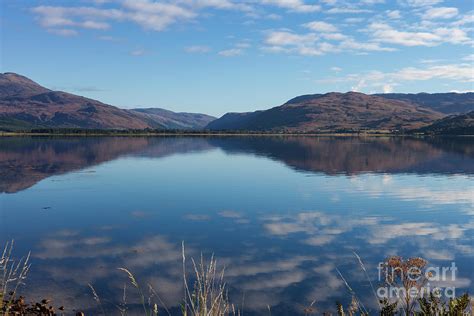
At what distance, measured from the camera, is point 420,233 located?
25500 millimetres

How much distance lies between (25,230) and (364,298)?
20.5m

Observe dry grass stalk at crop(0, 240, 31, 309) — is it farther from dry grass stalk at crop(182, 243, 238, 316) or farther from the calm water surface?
dry grass stalk at crop(182, 243, 238, 316)

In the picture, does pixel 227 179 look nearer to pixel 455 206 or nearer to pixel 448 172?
pixel 455 206

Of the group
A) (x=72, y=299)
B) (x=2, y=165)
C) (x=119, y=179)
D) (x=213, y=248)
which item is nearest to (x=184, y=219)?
(x=213, y=248)

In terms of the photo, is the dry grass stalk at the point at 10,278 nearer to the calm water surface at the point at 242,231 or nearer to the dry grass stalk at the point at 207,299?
the calm water surface at the point at 242,231

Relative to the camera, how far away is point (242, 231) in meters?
26.3

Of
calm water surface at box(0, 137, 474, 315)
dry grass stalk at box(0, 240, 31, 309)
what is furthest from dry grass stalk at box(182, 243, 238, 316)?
dry grass stalk at box(0, 240, 31, 309)

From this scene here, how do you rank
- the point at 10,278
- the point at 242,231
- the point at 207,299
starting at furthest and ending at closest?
the point at 242,231 → the point at 10,278 → the point at 207,299

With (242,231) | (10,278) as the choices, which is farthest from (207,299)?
(242,231)

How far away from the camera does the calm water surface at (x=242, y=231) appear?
57.3 ft

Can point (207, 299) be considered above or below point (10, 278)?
above

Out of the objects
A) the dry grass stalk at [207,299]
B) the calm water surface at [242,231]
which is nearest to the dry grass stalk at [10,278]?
the calm water surface at [242,231]

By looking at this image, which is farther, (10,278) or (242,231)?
(242,231)

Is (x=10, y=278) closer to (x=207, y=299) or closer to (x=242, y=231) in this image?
(x=207, y=299)
